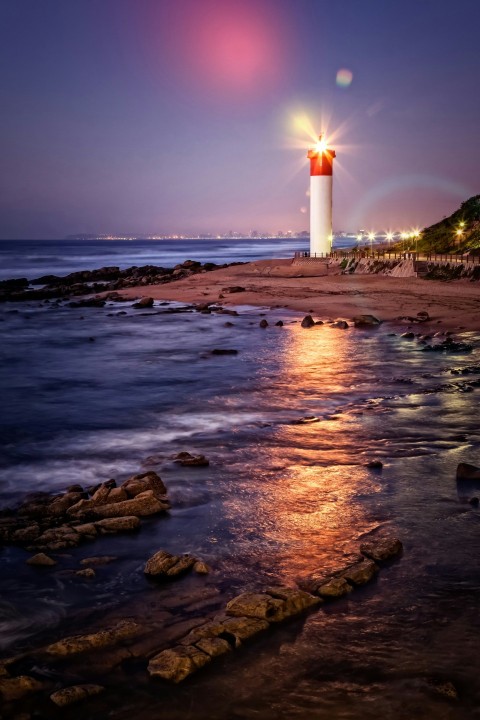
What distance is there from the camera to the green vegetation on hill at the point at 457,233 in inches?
1953

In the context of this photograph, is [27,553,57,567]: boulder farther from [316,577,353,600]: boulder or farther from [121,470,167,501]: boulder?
[316,577,353,600]: boulder

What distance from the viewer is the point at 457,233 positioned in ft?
174

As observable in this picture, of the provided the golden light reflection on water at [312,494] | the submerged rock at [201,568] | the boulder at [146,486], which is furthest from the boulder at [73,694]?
the boulder at [146,486]

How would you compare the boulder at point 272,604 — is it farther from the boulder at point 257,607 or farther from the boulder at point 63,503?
the boulder at point 63,503

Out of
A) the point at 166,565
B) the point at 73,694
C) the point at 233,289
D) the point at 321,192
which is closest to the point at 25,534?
the point at 166,565

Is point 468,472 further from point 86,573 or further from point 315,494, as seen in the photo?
point 86,573

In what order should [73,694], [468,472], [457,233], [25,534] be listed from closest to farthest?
[73,694]
[25,534]
[468,472]
[457,233]

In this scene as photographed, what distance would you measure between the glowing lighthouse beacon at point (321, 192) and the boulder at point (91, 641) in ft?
150

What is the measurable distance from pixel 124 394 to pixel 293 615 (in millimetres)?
11747

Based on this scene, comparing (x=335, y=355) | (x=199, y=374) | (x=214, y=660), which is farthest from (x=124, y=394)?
(x=214, y=660)

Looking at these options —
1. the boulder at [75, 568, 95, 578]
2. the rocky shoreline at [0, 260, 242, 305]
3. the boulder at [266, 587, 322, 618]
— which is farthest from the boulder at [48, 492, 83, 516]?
the rocky shoreline at [0, 260, 242, 305]

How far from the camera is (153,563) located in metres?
6.90

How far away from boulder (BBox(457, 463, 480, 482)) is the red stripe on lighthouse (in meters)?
43.1

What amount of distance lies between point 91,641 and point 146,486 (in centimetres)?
348
